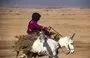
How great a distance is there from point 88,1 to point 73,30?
28568mm

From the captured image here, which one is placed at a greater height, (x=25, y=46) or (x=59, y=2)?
(x=25, y=46)

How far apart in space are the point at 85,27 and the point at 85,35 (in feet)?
15.4

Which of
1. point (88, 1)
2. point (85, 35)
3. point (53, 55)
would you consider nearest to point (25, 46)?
point (53, 55)

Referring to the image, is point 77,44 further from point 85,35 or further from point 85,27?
point 85,27

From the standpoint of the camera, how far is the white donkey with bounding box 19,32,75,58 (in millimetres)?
14570

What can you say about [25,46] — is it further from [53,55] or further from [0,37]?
[0,37]

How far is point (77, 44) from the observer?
75.8 ft

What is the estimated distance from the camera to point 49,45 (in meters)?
14.6

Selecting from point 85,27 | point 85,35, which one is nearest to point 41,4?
point 85,27

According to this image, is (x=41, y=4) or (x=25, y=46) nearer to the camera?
(x=25, y=46)

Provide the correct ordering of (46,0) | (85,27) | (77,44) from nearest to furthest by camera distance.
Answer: (77,44) → (85,27) → (46,0)

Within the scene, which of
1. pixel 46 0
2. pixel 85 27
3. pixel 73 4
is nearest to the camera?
pixel 85 27

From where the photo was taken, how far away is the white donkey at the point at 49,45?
14.6 meters

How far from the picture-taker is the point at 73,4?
205 ft
